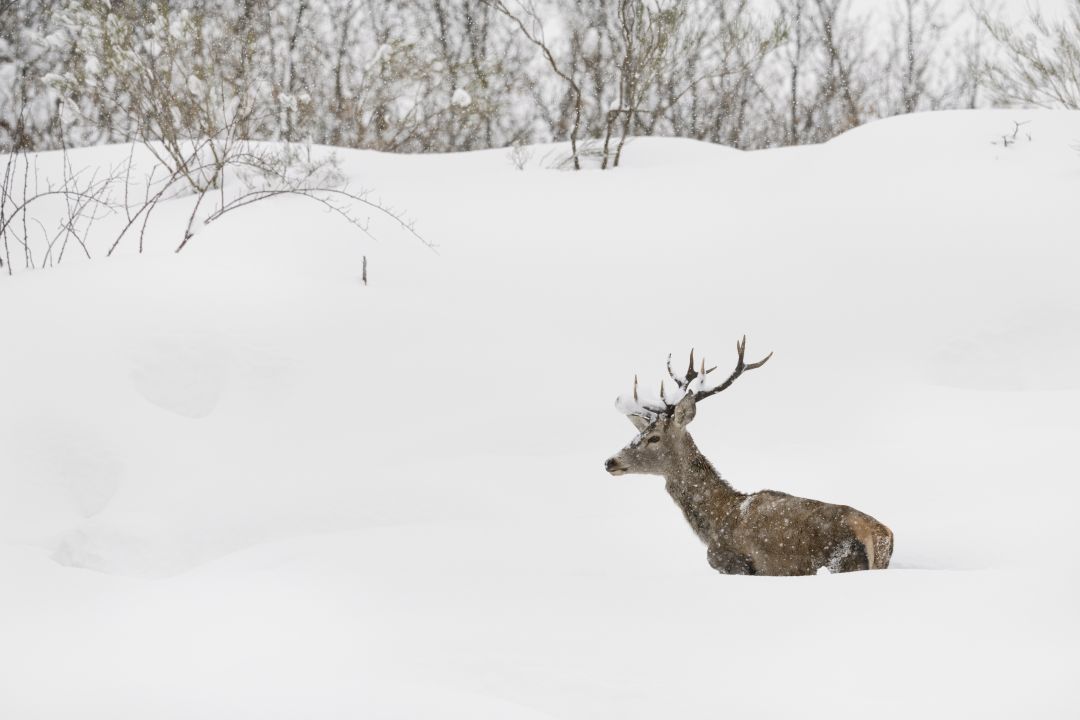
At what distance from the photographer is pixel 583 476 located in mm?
5457

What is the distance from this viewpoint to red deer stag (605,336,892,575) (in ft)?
11.2

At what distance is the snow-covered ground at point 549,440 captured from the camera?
2453 mm

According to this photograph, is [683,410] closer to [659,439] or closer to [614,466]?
[659,439]

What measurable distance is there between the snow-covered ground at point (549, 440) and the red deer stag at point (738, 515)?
279 millimetres

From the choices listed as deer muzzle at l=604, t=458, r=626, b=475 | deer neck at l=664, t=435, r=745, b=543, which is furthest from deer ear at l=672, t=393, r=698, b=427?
deer muzzle at l=604, t=458, r=626, b=475

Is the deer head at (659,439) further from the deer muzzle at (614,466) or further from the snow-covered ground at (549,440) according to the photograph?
the snow-covered ground at (549,440)

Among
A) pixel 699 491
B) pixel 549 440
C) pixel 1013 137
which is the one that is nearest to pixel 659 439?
pixel 699 491

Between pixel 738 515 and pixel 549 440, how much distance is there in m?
2.04

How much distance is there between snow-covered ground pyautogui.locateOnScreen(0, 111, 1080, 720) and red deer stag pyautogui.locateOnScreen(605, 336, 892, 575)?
0.92ft

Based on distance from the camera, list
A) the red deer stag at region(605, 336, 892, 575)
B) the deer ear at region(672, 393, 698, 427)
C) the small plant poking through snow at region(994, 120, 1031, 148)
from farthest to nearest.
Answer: the small plant poking through snow at region(994, 120, 1031, 148), the deer ear at region(672, 393, 698, 427), the red deer stag at region(605, 336, 892, 575)

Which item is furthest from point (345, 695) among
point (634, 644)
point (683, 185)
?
point (683, 185)

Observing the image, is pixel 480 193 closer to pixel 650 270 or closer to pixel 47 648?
pixel 650 270

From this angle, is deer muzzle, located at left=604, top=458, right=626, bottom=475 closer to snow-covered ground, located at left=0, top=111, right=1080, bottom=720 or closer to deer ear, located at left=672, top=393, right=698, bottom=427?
deer ear, located at left=672, top=393, right=698, bottom=427

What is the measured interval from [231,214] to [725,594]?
683 cm
